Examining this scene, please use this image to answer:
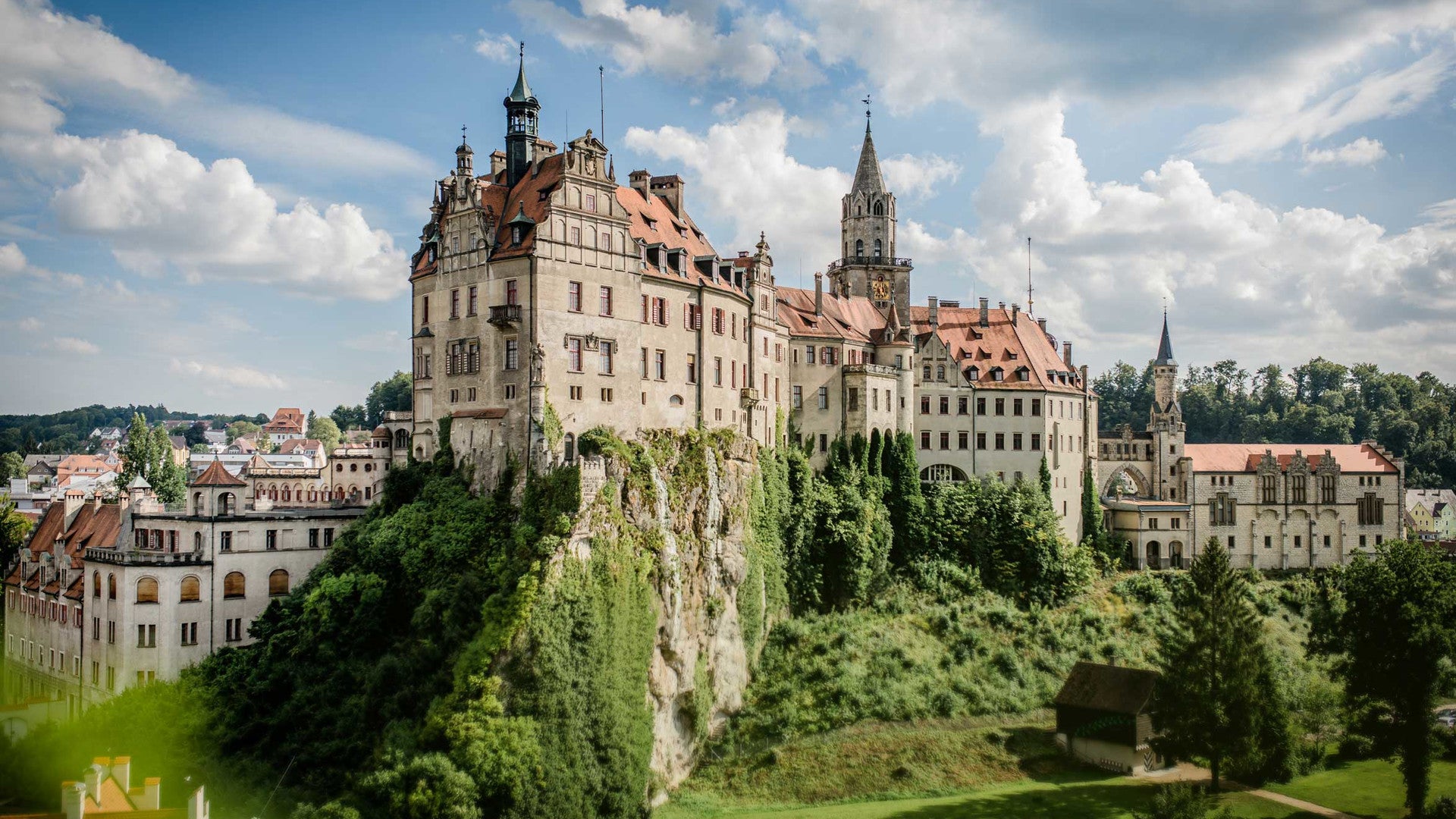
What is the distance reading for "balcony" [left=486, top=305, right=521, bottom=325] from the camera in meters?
54.1

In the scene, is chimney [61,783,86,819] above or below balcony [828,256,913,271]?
below

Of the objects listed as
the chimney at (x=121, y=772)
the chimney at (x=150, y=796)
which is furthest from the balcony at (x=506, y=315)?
the chimney at (x=150, y=796)

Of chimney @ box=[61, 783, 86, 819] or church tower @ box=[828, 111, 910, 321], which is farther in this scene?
church tower @ box=[828, 111, 910, 321]

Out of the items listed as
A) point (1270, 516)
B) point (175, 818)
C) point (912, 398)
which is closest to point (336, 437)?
point (912, 398)

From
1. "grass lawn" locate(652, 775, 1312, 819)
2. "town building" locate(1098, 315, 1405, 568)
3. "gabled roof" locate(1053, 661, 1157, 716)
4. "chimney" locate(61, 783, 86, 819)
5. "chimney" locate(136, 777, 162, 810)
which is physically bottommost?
"grass lawn" locate(652, 775, 1312, 819)

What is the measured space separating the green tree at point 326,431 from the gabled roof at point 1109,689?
13934 centimetres

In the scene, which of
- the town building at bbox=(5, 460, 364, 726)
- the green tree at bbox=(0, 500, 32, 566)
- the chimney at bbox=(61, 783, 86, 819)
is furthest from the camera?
the green tree at bbox=(0, 500, 32, 566)

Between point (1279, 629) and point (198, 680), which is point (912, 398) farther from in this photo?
point (198, 680)

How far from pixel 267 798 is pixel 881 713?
29384mm

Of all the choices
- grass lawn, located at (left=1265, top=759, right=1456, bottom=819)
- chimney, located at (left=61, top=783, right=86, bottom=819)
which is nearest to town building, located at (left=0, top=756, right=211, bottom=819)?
chimney, located at (left=61, top=783, right=86, bottom=819)

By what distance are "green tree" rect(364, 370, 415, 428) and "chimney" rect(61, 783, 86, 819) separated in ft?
310

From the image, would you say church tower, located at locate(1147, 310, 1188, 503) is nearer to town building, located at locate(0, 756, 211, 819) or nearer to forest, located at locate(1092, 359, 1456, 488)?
forest, located at locate(1092, 359, 1456, 488)

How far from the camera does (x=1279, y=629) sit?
7569 cm

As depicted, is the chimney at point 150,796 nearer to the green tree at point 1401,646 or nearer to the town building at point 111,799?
the town building at point 111,799
